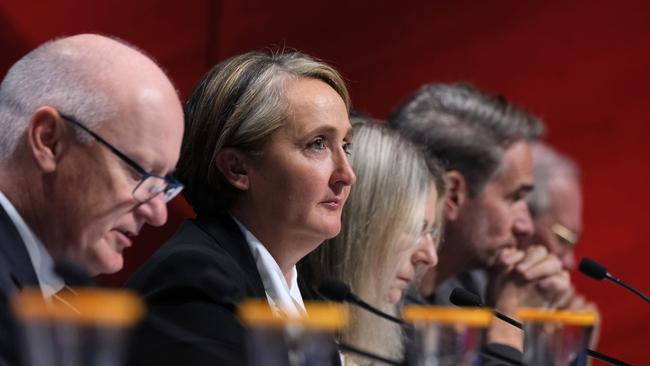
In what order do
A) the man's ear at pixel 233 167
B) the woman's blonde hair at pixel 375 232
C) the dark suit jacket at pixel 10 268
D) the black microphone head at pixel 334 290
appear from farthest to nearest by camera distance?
1. the woman's blonde hair at pixel 375 232
2. the man's ear at pixel 233 167
3. the black microphone head at pixel 334 290
4. the dark suit jacket at pixel 10 268

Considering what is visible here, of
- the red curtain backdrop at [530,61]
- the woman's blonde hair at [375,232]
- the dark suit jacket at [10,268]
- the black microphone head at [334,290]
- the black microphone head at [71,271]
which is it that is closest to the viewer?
the black microphone head at [71,271]

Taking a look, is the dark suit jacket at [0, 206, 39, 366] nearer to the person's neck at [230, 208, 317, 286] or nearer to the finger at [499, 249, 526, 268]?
the person's neck at [230, 208, 317, 286]

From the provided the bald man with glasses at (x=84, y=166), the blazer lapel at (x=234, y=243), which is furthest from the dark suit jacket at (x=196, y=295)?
the bald man with glasses at (x=84, y=166)

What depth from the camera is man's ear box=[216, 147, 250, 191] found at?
207cm

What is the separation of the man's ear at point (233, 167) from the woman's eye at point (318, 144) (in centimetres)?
11

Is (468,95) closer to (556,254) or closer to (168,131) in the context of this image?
(556,254)

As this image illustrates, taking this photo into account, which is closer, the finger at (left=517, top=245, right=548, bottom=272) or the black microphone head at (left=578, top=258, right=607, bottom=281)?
the black microphone head at (left=578, top=258, right=607, bottom=281)

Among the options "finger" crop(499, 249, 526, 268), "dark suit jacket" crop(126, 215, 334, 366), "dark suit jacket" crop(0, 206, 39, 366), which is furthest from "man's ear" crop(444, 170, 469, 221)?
"dark suit jacket" crop(0, 206, 39, 366)

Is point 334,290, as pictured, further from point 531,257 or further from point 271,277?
point 531,257

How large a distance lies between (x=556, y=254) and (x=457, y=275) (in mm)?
400

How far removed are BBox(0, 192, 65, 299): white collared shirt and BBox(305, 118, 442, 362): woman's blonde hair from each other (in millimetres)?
774

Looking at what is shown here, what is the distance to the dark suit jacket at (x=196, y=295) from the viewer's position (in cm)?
165

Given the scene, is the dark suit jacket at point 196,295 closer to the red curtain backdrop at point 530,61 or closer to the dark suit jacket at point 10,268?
the dark suit jacket at point 10,268

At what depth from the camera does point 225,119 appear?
2.07m
